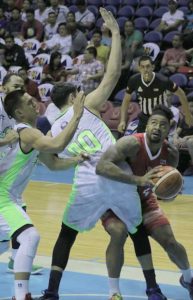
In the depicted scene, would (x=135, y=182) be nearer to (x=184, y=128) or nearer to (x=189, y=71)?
(x=184, y=128)

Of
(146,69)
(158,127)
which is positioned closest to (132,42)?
(146,69)

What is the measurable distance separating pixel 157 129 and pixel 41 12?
510 inches

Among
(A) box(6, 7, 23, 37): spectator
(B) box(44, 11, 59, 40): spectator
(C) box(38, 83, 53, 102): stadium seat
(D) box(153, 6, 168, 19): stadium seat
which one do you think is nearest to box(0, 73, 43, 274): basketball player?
(C) box(38, 83, 53, 102): stadium seat

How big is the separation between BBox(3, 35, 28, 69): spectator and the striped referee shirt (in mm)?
6218

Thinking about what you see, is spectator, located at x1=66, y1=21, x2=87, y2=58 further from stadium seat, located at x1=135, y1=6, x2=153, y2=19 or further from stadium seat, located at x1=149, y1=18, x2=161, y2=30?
stadium seat, located at x1=149, y1=18, x2=161, y2=30

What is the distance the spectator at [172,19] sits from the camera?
50.7ft

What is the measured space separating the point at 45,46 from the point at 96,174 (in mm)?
11447

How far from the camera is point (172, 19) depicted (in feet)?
51.0

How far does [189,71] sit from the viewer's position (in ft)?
46.1

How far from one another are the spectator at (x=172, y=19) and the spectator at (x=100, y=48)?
1.32 m

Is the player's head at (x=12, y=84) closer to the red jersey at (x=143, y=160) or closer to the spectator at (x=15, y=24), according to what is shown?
the red jersey at (x=143, y=160)

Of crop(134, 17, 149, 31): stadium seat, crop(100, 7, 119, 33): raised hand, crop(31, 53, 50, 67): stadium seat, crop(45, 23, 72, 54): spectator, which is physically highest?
crop(100, 7, 119, 33): raised hand

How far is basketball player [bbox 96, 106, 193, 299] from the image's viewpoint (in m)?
5.34

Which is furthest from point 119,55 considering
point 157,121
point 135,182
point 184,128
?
point 184,128
